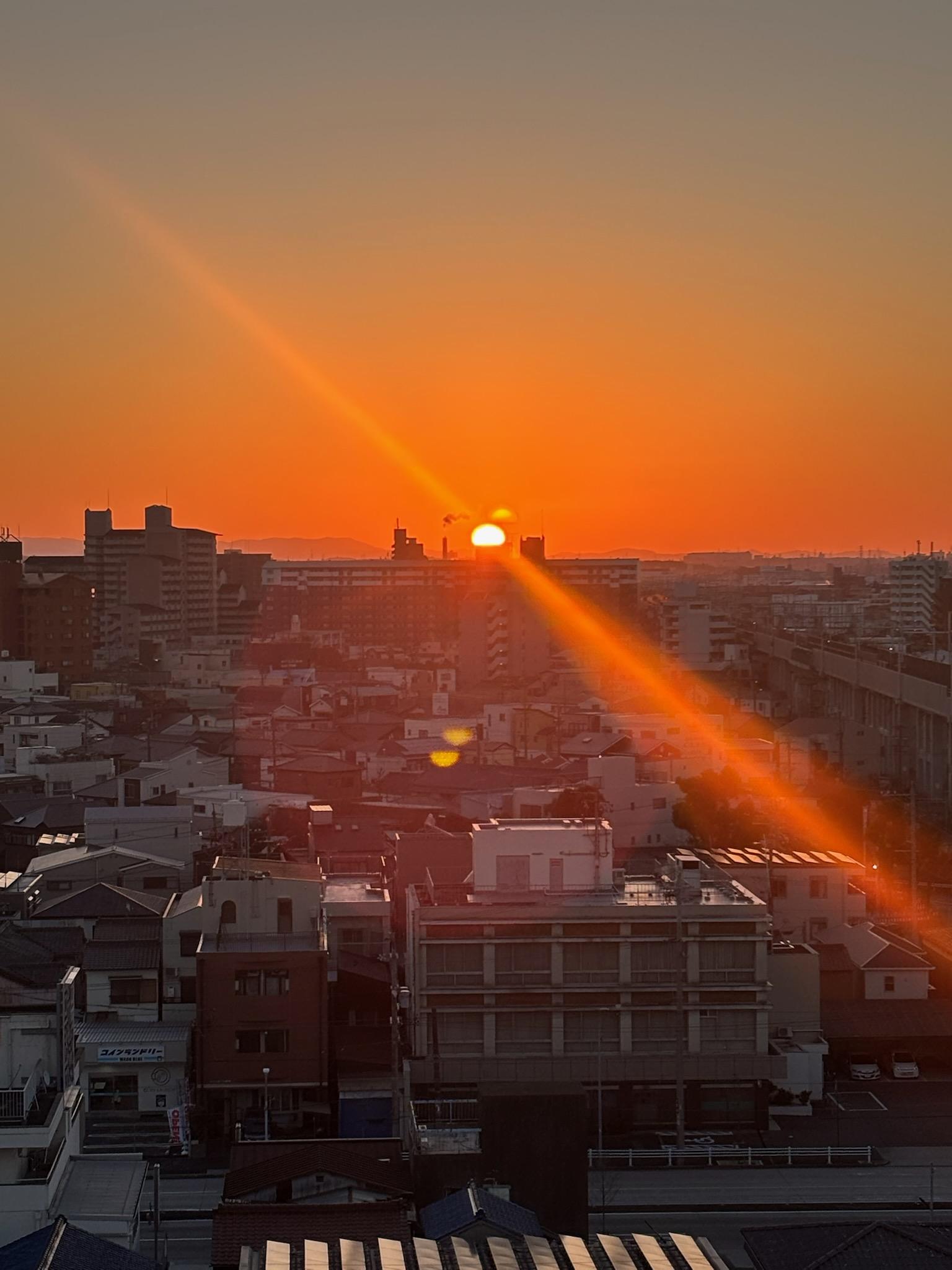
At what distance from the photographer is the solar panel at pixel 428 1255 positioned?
6.00 m

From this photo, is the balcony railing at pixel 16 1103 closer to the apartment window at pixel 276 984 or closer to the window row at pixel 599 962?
the apartment window at pixel 276 984

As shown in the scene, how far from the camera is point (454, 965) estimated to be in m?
10.2

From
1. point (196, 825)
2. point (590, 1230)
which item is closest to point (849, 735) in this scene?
point (196, 825)

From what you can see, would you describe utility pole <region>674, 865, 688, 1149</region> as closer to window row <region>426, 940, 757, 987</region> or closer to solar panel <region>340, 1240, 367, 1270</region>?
window row <region>426, 940, 757, 987</region>

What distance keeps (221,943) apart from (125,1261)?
163 inches

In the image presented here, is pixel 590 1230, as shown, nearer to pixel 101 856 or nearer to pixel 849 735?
pixel 101 856

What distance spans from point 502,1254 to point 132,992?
5.56 metres

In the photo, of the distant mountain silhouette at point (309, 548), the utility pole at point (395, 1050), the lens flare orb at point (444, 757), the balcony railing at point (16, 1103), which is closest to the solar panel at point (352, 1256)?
the balcony railing at point (16, 1103)

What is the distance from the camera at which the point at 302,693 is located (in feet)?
101

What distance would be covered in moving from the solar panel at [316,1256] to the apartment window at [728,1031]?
4293 millimetres

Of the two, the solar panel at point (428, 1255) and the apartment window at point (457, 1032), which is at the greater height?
the solar panel at point (428, 1255)

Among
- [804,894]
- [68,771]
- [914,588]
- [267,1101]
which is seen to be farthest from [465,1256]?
[914,588]

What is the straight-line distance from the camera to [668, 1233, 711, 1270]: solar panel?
624 centimetres

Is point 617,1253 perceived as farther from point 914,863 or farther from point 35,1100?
point 914,863
